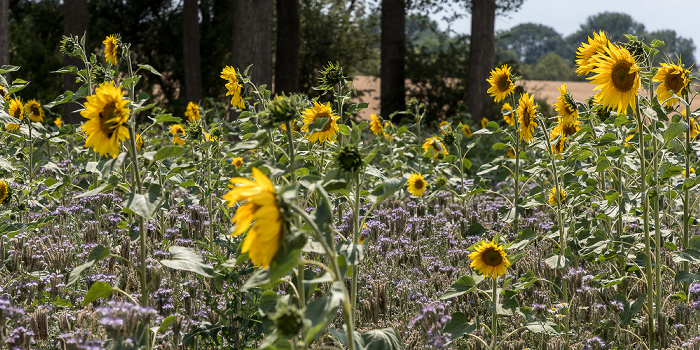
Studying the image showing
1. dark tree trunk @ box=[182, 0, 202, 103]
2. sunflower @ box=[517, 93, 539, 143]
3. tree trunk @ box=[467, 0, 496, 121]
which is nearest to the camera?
sunflower @ box=[517, 93, 539, 143]

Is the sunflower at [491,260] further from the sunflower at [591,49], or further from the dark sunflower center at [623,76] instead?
the sunflower at [591,49]

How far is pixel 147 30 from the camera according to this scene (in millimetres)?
17547

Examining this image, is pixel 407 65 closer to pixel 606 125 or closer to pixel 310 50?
pixel 310 50

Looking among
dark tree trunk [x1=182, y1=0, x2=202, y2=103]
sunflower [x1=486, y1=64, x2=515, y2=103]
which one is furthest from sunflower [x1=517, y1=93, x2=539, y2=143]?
dark tree trunk [x1=182, y1=0, x2=202, y2=103]

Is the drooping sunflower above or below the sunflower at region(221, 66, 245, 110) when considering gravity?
below

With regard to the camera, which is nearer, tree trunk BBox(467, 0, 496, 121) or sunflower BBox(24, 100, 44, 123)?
sunflower BBox(24, 100, 44, 123)

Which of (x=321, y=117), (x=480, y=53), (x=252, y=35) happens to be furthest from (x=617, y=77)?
(x=480, y=53)

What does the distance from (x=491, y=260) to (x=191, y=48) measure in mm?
12496

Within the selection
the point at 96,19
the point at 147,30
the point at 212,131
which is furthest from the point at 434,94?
the point at 212,131

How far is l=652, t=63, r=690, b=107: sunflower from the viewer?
3.15 meters

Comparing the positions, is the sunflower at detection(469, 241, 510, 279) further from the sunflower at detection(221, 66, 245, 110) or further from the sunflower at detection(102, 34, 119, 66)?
the sunflower at detection(102, 34, 119, 66)

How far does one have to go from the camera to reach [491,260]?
112 inches

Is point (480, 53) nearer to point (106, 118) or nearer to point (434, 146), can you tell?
point (434, 146)

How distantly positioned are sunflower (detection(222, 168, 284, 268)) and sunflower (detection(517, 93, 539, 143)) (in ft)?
9.97
